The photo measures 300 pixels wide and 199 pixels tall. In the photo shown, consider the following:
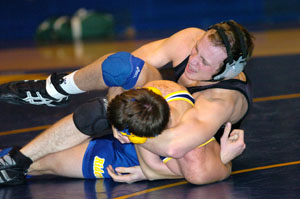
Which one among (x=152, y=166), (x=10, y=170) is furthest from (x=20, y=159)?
(x=152, y=166)

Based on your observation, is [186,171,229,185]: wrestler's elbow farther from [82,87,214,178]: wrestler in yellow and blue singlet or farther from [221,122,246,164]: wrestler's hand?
[82,87,214,178]: wrestler in yellow and blue singlet

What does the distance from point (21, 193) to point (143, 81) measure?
3.74 feet

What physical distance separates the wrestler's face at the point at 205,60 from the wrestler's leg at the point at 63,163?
0.98 metres

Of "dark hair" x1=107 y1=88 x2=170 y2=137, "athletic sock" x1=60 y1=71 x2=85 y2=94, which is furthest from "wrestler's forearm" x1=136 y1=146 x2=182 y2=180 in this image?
"athletic sock" x1=60 y1=71 x2=85 y2=94

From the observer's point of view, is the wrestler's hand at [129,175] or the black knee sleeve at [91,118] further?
the black knee sleeve at [91,118]

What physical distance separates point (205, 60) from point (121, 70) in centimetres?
59

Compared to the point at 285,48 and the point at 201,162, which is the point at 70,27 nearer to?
the point at 285,48

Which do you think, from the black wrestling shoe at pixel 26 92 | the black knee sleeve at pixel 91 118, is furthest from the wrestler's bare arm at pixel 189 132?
the black wrestling shoe at pixel 26 92

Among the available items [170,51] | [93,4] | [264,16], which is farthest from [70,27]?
[170,51]

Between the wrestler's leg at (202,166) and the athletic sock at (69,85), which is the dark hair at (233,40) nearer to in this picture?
the wrestler's leg at (202,166)

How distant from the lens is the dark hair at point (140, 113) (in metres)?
3.19

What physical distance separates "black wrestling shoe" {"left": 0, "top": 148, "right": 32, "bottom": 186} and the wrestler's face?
1.40 m

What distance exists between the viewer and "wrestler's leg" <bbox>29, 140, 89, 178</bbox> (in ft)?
13.1

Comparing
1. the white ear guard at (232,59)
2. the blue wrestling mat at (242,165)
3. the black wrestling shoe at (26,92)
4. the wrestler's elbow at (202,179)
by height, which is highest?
the white ear guard at (232,59)
